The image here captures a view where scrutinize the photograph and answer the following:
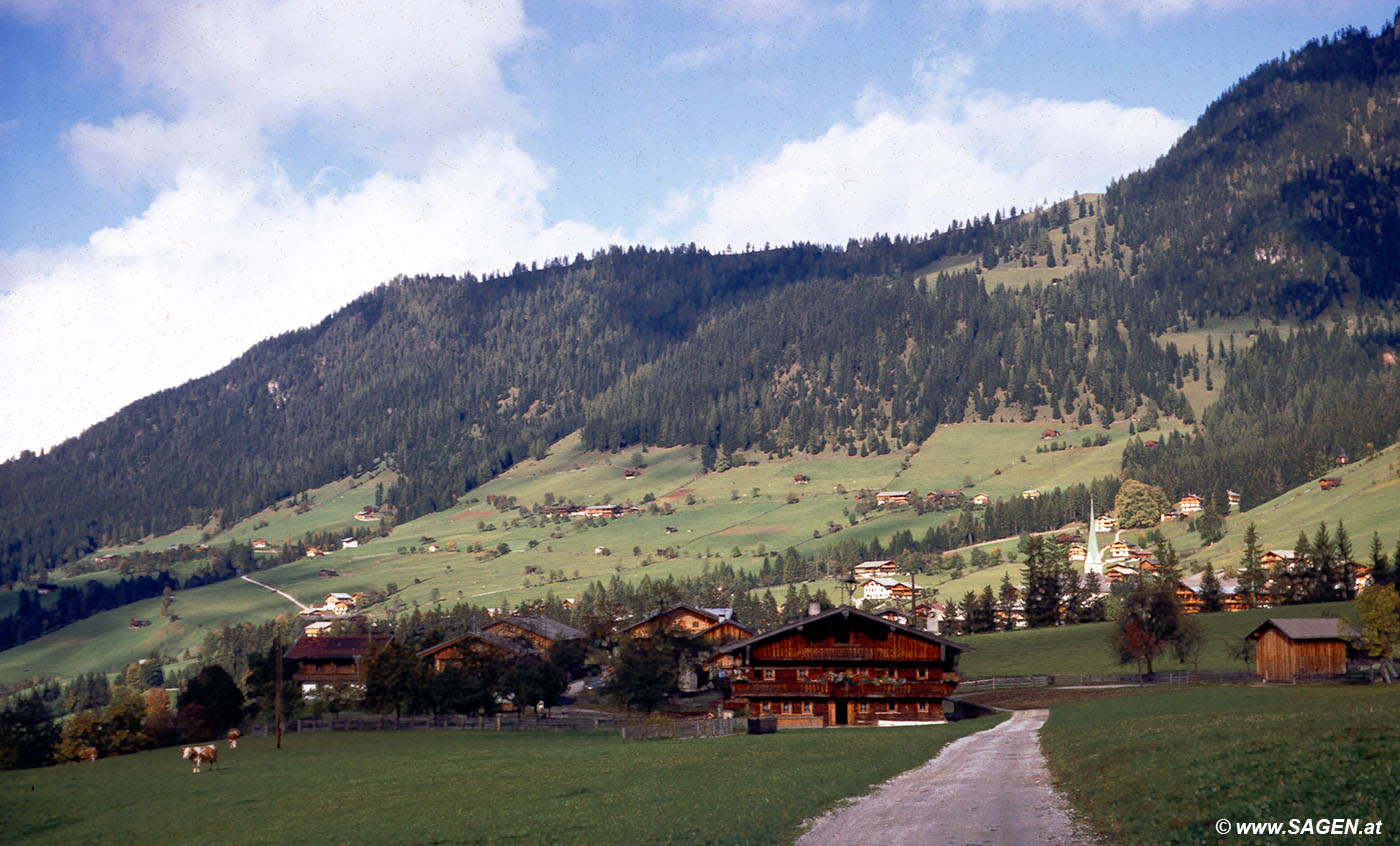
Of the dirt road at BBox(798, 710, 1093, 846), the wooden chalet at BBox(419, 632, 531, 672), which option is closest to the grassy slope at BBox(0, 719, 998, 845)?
the dirt road at BBox(798, 710, 1093, 846)

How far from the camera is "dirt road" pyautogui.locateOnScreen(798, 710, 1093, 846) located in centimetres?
2664

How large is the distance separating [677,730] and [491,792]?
25.3m

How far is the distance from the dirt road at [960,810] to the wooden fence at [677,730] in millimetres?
25306

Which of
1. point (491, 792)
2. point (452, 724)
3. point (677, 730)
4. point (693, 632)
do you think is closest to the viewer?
point (491, 792)

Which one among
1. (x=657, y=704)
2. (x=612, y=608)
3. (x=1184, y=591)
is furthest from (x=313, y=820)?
(x=1184, y=591)

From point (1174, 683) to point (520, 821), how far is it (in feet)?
229

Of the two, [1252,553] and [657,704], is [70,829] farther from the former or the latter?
[1252,553]

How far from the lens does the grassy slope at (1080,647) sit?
104625 mm

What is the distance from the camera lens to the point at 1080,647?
12012 cm

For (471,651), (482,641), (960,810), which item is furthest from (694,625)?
(960,810)

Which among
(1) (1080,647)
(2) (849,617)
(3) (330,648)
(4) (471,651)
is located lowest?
(1) (1080,647)

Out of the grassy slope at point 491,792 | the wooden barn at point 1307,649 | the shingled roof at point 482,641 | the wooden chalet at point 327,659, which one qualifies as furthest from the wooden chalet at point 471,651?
the wooden barn at point 1307,649

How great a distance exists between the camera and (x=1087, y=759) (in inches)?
1454

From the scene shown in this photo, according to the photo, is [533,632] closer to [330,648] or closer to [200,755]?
[330,648]
